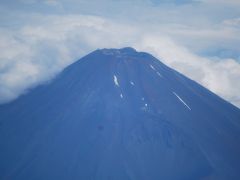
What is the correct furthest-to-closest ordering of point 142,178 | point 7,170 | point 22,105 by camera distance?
point 22,105 < point 7,170 < point 142,178

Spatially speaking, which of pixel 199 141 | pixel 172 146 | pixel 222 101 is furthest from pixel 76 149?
pixel 222 101

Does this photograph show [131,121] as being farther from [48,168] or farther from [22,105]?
[22,105]

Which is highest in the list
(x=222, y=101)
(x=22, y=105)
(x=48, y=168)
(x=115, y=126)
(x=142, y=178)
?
(x=22, y=105)

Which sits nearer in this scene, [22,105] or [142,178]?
[142,178]

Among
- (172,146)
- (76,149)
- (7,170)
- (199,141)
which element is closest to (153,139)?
(172,146)

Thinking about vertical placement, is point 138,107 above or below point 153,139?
above

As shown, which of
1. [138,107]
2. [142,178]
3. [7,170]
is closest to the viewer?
[142,178]
